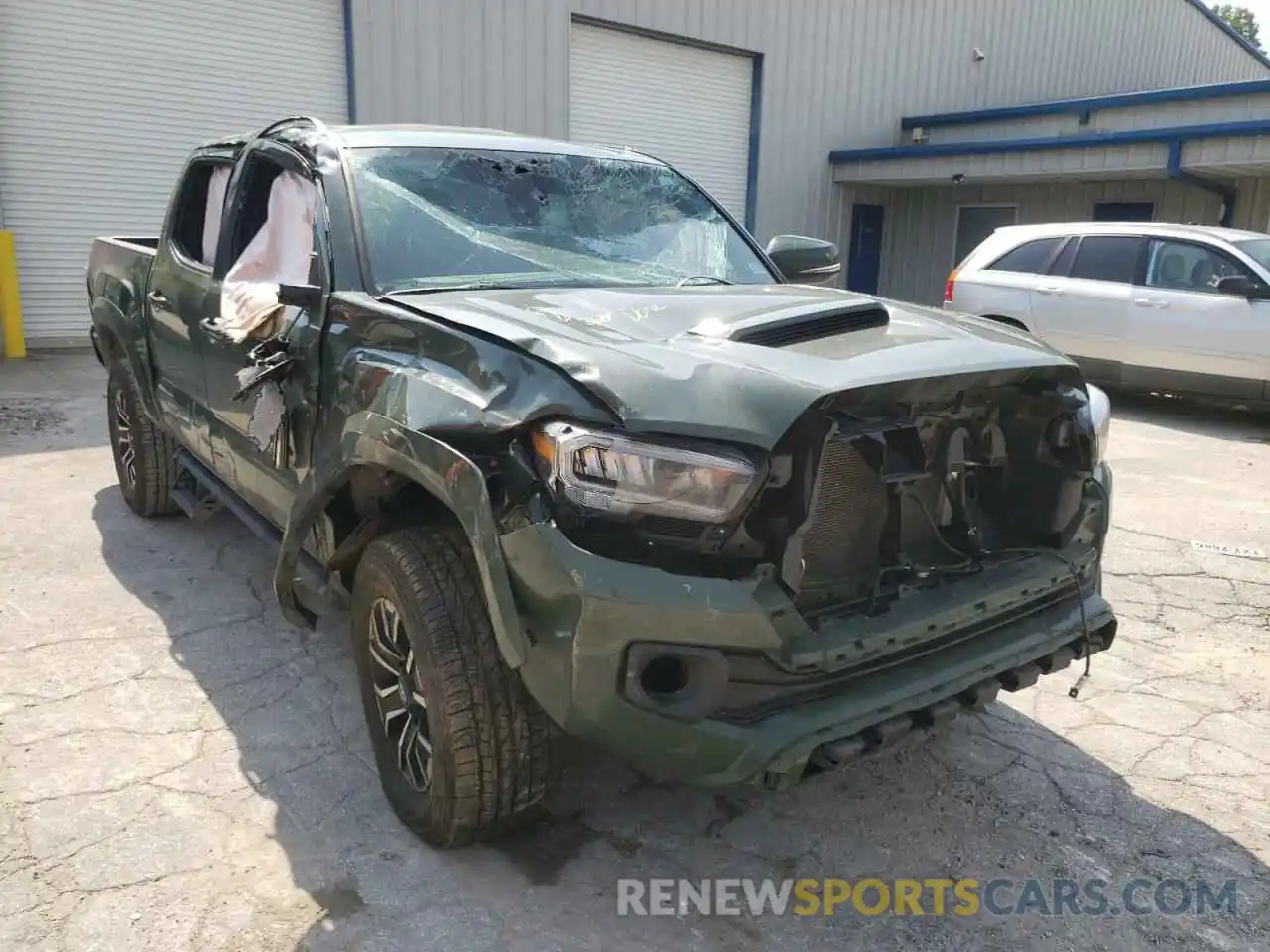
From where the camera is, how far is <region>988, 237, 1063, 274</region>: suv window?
972 cm

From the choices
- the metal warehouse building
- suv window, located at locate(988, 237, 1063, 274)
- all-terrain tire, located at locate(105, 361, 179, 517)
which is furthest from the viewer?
the metal warehouse building

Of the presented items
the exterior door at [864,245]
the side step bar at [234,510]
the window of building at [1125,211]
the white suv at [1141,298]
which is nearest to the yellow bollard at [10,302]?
the side step bar at [234,510]

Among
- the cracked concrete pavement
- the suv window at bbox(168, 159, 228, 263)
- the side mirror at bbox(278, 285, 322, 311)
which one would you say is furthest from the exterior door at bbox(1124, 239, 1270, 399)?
the side mirror at bbox(278, 285, 322, 311)

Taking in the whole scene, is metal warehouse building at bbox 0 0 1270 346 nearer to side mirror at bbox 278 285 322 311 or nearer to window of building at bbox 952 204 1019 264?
window of building at bbox 952 204 1019 264

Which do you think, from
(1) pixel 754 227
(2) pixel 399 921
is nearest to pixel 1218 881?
(2) pixel 399 921

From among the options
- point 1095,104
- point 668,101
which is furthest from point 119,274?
point 1095,104

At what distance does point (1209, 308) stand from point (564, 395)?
836 centimetres

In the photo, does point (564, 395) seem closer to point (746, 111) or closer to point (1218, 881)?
point (1218, 881)

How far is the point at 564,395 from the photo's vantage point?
2.11 metres

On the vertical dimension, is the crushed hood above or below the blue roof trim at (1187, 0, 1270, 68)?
below

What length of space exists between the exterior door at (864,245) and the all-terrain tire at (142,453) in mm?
15029

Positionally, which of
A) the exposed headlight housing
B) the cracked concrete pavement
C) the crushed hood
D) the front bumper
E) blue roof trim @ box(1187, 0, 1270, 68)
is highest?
blue roof trim @ box(1187, 0, 1270, 68)

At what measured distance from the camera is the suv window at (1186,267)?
8.63 metres

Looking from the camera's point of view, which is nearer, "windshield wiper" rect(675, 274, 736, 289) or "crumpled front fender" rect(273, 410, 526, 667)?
"crumpled front fender" rect(273, 410, 526, 667)
